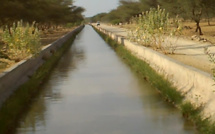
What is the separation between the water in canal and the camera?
7.89 m

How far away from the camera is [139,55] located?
756 inches

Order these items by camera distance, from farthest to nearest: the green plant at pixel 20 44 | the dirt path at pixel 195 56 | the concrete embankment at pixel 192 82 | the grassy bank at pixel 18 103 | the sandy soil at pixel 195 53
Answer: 1. the green plant at pixel 20 44
2. the sandy soil at pixel 195 53
3. the dirt path at pixel 195 56
4. the concrete embankment at pixel 192 82
5. the grassy bank at pixel 18 103

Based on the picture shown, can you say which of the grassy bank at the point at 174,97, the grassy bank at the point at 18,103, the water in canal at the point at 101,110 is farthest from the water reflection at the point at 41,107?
the grassy bank at the point at 174,97

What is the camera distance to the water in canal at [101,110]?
25.9 feet

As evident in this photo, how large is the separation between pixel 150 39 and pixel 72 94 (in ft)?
38.9

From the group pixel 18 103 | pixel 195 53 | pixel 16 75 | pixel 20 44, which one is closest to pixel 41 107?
pixel 18 103

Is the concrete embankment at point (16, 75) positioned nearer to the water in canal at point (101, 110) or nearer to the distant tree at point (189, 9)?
the water in canal at point (101, 110)

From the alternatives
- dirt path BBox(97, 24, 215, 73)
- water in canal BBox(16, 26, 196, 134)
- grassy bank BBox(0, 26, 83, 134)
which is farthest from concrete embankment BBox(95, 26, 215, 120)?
grassy bank BBox(0, 26, 83, 134)

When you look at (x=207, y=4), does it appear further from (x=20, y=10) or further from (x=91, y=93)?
(x=91, y=93)

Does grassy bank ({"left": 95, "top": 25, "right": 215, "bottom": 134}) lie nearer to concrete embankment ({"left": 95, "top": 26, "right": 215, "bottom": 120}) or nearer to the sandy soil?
concrete embankment ({"left": 95, "top": 26, "right": 215, "bottom": 120})

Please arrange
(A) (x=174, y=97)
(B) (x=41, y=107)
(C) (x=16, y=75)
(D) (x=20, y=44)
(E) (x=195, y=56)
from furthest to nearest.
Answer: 1. (E) (x=195, y=56)
2. (D) (x=20, y=44)
3. (C) (x=16, y=75)
4. (B) (x=41, y=107)
5. (A) (x=174, y=97)

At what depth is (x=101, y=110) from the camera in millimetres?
9438

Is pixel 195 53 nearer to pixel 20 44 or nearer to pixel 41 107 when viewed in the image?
pixel 20 44

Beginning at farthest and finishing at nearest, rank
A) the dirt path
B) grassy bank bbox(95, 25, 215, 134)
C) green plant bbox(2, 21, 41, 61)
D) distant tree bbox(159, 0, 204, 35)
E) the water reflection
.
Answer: distant tree bbox(159, 0, 204, 35) < green plant bbox(2, 21, 41, 61) < the dirt path < the water reflection < grassy bank bbox(95, 25, 215, 134)
